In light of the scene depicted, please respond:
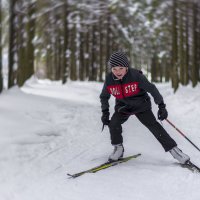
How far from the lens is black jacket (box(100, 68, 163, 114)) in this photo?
514 centimetres

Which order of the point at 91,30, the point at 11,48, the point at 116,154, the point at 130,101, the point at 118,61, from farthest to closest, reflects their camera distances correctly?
the point at 91,30 < the point at 11,48 < the point at 116,154 < the point at 130,101 < the point at 118,61

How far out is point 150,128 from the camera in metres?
5.37

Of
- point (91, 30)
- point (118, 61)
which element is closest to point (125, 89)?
point (118, 61)

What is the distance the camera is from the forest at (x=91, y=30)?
1212cm

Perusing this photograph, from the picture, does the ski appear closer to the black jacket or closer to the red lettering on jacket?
the black jacket

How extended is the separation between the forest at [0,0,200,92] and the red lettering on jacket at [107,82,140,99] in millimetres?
6065

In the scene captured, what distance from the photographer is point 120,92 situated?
5.26 m

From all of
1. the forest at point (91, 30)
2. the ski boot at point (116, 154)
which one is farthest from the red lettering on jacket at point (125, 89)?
the forest at point (91, 30)

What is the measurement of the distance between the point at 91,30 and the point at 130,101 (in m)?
32.4

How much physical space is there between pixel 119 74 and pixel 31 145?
223 centimetres

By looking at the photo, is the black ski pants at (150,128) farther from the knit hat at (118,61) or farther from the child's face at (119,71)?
the knit hat at (118,61)

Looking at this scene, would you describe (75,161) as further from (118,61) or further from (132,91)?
(118,61)

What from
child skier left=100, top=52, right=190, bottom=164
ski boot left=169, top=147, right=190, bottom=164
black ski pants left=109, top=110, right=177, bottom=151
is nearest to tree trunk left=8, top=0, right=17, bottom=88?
child skier left=100, top=52, right=190, bottom=164

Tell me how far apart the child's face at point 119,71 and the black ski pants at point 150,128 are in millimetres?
671
